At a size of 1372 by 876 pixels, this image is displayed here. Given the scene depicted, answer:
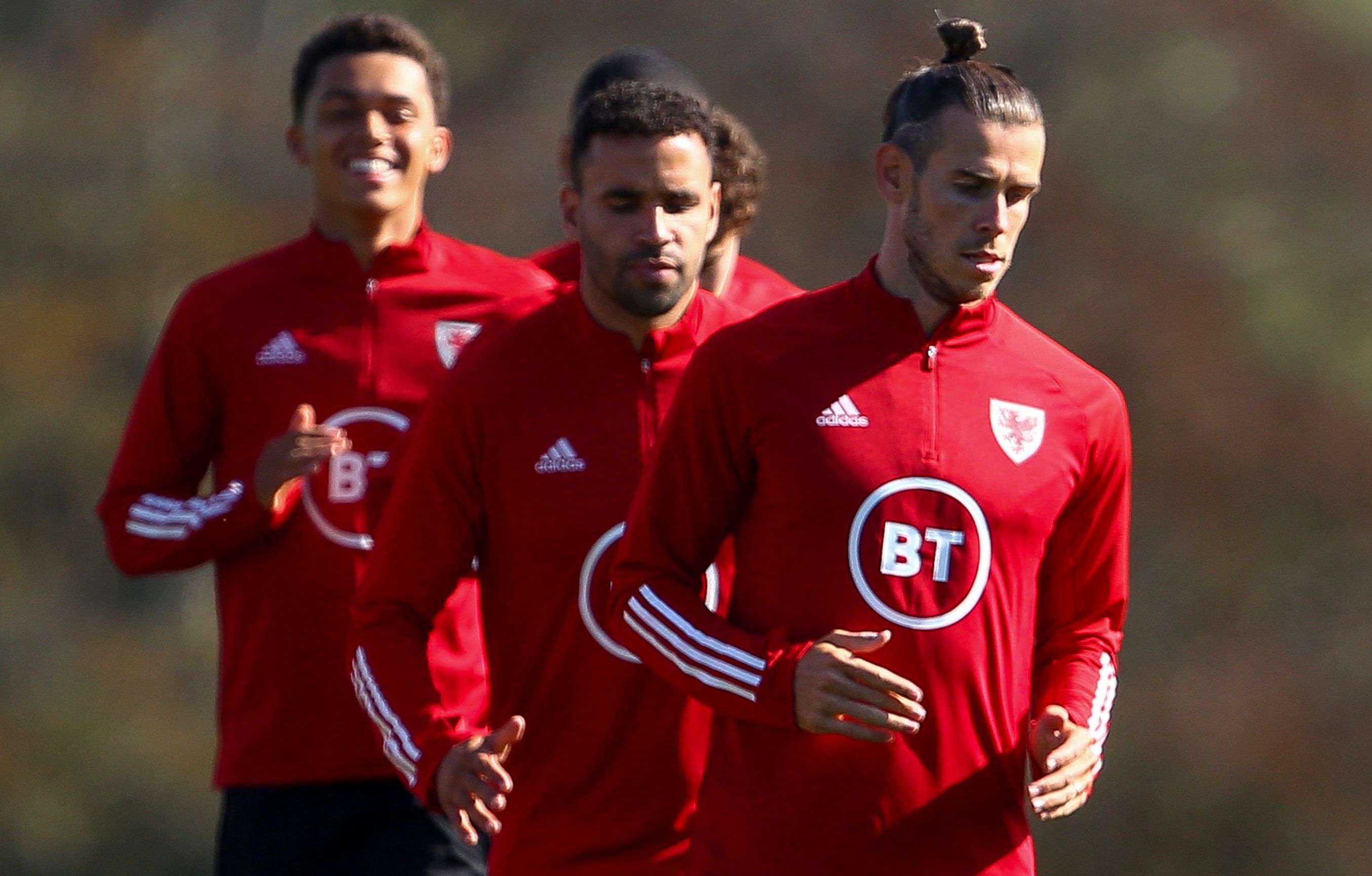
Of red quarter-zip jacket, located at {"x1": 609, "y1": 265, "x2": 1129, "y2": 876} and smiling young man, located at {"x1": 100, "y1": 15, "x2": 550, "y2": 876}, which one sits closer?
red quarter-zip jacket, located at {"x1": 609, "y1": 265, "x2": 1129, "y2": 876}

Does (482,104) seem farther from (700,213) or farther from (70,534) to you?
(700,213)

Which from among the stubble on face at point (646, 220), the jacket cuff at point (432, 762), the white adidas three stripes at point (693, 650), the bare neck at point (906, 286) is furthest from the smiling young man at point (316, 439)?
the bare neck at point (906, 286)

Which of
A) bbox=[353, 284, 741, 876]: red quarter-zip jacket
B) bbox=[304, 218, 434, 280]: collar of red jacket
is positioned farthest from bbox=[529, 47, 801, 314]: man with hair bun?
bbox=[353, 284, 741, 876]: red quarter-zip jacket

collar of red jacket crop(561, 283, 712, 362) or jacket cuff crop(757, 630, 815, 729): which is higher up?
collar of red jacket crop(561, 283, 712, 362)

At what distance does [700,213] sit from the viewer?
4.06 meters

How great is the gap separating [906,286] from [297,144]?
1.90 metres

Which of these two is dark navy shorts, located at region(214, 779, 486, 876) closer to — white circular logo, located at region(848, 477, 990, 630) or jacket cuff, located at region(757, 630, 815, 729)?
jacket cuff, located at region(757, 630, 815, 729)

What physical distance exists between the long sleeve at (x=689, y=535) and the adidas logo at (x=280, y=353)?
1.31m

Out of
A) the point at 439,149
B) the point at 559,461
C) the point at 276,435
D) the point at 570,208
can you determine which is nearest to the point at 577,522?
the point at 559,461

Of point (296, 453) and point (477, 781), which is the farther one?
point (296, 453)

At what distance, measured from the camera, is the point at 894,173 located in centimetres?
366

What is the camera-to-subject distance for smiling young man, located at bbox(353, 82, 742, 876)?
393 cm

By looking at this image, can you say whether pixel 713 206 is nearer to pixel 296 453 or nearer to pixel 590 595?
pixel 590 595

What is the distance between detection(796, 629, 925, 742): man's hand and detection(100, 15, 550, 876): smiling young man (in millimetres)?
1397
